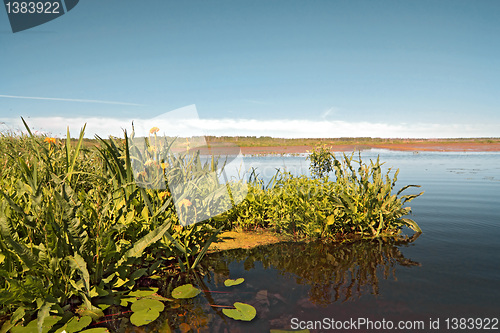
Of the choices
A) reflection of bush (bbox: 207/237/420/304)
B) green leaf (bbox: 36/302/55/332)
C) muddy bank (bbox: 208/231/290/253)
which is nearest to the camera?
green leaf (bbox: 36/302/55/332)

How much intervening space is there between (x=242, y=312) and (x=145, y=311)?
0.76 meters

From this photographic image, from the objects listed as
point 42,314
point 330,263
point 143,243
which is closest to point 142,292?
point 143,243

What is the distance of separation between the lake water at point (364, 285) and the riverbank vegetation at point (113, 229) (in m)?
0.40

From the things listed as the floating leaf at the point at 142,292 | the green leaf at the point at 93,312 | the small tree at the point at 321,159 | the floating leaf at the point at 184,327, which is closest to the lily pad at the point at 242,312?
the floating leaf at the point at 184,327

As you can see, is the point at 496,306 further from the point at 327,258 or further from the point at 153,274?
the point at 153,274

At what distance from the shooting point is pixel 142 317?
2299 mm

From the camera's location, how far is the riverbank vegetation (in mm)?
2203

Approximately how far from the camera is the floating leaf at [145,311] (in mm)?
2270

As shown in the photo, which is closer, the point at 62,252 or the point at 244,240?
the point at 62,252

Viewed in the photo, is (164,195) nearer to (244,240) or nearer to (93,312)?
(93,312)

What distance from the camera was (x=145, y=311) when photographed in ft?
7.79

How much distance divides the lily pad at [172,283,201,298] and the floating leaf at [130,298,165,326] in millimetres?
218

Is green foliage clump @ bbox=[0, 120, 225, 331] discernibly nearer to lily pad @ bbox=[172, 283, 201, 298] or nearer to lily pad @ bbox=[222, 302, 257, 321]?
lily pad @ bbox=[172, 283, 201, 298]

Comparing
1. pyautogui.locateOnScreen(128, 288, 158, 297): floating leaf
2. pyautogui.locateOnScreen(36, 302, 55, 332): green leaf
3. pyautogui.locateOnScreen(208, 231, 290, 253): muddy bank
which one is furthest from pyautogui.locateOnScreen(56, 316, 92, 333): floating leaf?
pyautogui.locateOnScreen(208, 231, 290, 253): muddy bank
